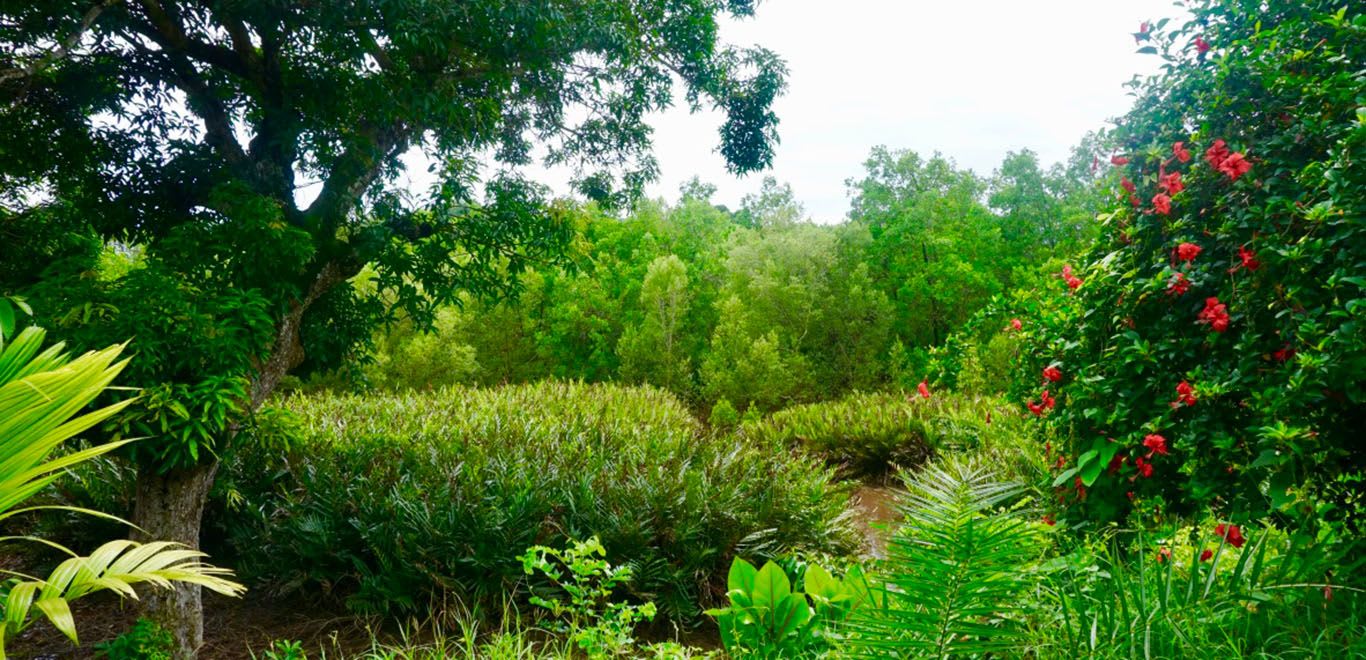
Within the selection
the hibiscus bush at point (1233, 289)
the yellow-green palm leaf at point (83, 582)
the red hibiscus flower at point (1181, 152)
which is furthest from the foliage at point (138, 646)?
the red hibiscus flower at point (1181, 152)

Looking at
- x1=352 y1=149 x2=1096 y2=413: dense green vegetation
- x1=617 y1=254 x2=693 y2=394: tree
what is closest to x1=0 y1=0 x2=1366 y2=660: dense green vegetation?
x1=352 y1=149 x2=1096 y2=413: dense green vegetation

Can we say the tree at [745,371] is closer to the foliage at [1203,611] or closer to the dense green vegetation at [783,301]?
the dense green vegetation at [783,301]

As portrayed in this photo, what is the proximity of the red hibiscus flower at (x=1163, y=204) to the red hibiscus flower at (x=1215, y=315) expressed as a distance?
1.13 ft

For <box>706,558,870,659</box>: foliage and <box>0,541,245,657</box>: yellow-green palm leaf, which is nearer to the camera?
<box>0,541,245,657</box>: yellow-green palm leaf

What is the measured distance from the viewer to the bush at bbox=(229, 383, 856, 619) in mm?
4191

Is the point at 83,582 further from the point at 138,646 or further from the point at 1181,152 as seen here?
the point at 1181,152

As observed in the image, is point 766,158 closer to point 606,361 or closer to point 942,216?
point 606,361

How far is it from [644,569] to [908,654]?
10.1 feet

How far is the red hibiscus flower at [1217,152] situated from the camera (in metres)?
2.07

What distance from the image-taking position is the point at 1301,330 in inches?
67.0

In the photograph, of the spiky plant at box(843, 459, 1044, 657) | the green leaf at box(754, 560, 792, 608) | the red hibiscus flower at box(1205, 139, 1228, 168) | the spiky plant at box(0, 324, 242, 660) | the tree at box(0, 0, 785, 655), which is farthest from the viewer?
the tree at box(0, 0, 785, 655)

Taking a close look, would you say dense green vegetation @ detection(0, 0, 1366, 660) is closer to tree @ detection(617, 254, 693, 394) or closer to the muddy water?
the muddy water

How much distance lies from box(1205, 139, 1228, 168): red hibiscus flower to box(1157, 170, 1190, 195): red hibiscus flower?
90mm

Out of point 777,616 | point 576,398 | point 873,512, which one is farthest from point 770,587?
point 576,398
